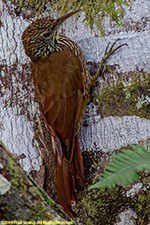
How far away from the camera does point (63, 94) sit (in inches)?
100

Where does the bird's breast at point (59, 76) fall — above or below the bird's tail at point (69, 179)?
above

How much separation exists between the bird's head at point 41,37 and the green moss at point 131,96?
2.16 ft

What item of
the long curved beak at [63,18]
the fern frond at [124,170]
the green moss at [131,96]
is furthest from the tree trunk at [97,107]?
the fern frond at [124,170]

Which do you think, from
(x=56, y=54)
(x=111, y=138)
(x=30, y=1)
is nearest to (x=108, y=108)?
(x=111, y=138)

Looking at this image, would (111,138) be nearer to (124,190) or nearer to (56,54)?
(124,190)

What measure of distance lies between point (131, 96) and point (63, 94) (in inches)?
20.9

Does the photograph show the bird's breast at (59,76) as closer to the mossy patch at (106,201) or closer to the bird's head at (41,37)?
the bird's head at (41,37)

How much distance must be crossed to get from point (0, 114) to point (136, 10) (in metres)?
1.30

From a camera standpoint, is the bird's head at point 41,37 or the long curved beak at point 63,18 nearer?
the long curved beak at point 63,18

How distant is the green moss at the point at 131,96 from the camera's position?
235 centimetres

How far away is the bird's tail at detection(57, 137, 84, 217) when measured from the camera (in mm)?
2342

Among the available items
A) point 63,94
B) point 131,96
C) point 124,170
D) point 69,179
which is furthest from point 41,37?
point 124,170

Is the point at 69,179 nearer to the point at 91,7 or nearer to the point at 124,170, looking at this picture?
the point at 124,170

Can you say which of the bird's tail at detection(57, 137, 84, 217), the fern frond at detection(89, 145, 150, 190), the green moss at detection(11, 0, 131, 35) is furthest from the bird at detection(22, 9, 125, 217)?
the fern frond at detection(89, 145, 150, 190)
